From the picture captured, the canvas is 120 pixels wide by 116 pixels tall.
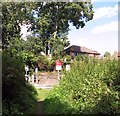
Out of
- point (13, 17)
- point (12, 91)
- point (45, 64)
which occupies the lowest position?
point (12, 91)

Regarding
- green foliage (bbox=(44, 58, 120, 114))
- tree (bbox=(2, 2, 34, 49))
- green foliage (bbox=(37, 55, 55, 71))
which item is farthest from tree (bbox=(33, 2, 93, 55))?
green foliage (bbox=(44, 58, 120, 114))

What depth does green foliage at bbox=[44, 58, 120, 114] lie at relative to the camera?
39.6 ft

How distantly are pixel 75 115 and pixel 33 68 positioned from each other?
33291 millimetres

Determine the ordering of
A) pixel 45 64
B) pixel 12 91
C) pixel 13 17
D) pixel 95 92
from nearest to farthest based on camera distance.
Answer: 1. pixel 95 92
2. pixel 12 91
3. pixel 45 64
4. pixel 13 17

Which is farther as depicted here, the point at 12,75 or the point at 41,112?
the point at 41,112

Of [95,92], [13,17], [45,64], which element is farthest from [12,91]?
[13,17]

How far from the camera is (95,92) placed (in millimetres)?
13000

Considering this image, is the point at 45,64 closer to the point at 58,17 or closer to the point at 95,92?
the point at 58,17

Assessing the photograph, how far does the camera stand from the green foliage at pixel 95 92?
12.1 m

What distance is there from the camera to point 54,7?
49219 mm

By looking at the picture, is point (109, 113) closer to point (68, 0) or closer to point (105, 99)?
point (105, 99)

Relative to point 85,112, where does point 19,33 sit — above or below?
above

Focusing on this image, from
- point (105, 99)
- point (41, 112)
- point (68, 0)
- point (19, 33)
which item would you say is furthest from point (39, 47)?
point (105, 99)

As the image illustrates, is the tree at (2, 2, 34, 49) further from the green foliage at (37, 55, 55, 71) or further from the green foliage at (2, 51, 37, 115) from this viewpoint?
the green foliage at (2, 51, 37, 115)
